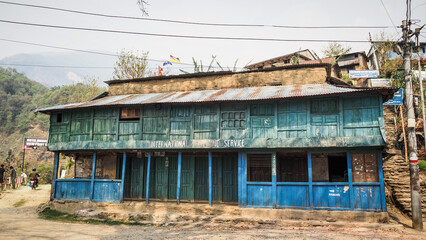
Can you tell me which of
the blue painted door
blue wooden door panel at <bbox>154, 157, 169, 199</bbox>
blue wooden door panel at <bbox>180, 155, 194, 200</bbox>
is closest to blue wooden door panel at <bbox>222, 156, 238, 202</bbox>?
blue wooden door panel at <bbox>180, 155, 194, 200</bbox>

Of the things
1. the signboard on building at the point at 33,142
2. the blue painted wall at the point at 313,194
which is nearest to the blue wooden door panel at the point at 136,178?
the blue painted wall at the point at 313,194

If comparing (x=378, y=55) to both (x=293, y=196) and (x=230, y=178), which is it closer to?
(x=230, y=178)

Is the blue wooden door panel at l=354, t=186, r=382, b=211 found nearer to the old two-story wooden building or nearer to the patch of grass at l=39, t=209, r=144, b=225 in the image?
the old two-story wooden building

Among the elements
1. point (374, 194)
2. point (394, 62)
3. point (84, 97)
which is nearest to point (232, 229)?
point (374, 194)

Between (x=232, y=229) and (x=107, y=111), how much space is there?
26.6 ft

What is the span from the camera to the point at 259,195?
38.9 ft

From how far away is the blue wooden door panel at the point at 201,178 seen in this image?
14.2 metres

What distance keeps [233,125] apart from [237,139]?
0.66 m

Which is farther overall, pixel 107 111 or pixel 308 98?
pixel 107 111

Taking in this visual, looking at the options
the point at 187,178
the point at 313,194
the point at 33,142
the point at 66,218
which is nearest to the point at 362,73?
the point at 313,194

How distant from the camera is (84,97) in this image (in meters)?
39.8

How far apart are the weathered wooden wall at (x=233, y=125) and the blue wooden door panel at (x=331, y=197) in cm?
167

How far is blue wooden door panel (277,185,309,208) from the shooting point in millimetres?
11336

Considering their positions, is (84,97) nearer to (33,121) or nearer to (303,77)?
(33,121)
